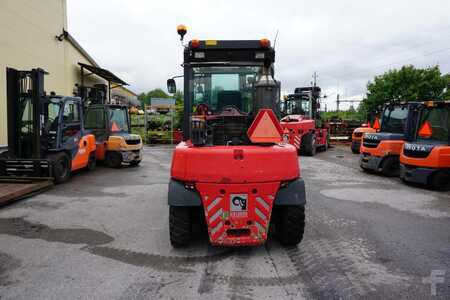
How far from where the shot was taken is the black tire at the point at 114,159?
12.5 m

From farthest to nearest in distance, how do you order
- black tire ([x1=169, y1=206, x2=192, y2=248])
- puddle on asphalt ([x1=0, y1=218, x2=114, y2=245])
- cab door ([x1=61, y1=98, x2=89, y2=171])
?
cab door ([x1=61, y1=98, x2=89, y2=171]) → puddle on asphalt ([x1=0, y1=218, x2=114, y2=245]) → black tire ([x1=169, y1=206, x2=192, y2=248])

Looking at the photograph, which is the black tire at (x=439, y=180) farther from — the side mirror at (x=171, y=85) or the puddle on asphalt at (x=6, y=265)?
the puddle on asphalt at (x=6, y=265)

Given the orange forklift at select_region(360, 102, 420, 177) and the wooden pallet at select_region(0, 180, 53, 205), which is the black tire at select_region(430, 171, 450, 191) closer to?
the orange forklift at select_region(360, 102, 420, 177)

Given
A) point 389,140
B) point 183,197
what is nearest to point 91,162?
point 183,197

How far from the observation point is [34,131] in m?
8.72

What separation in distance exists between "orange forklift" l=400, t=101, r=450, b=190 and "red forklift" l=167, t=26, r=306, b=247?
538 cm

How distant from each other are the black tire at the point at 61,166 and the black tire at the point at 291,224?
6408 millimetres

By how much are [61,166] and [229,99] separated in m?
5.64

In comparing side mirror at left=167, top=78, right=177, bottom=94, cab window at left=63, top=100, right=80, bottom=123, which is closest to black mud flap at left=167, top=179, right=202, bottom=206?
side mirror at left=167, top=78, right=177, bottom=94

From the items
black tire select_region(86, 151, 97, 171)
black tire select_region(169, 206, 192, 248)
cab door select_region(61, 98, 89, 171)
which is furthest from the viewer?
black tire select_region(86, 151, 97, 171)

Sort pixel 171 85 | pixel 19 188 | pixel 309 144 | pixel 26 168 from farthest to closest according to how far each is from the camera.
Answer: pixel 309 144
pixel 26 168
pixel 19 188
pixel 171 85

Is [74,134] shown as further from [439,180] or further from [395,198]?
[439,180]

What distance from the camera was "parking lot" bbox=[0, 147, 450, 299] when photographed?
11.5ft
